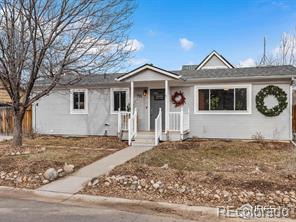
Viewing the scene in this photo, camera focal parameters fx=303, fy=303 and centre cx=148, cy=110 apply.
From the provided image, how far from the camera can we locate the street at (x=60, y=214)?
493cm

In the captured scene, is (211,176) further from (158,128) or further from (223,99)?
(223,99)

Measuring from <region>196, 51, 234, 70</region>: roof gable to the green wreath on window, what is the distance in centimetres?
1284

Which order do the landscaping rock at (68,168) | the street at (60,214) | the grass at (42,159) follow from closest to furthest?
1. the street at (60,214)
2. the grass at (42,159)
3. the landscaping rock at (68,168)

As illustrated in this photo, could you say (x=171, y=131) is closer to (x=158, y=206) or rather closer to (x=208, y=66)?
(x=158, y=206)

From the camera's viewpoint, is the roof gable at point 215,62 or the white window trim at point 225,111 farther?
the roof gable at point 215,62

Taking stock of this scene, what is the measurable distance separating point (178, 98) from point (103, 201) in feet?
31.1

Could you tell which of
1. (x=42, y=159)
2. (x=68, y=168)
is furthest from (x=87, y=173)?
(x=42, y=159)

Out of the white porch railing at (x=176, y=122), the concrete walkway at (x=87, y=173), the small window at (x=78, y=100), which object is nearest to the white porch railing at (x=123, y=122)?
the white porch railing at (x=176, y=122)

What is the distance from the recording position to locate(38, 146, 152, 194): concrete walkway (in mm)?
6816

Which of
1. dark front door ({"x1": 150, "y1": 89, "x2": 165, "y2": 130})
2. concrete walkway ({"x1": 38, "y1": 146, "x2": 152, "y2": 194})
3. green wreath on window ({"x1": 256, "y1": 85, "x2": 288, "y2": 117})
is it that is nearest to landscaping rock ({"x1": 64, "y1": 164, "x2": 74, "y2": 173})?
concrete walkway ({"x1": 38, "y1": 146, "x2": 152, "y2": 194})

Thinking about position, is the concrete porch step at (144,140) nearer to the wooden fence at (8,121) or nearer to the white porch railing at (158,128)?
the white porch railing at (158,128)

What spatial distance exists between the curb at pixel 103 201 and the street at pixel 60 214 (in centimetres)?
36

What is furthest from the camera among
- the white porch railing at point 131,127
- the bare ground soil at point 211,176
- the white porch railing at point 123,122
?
the white porch railing at point 123,122

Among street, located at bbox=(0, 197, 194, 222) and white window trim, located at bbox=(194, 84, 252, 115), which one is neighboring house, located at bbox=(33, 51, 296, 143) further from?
street, located at bbox=(0, 197, 194, 222)
